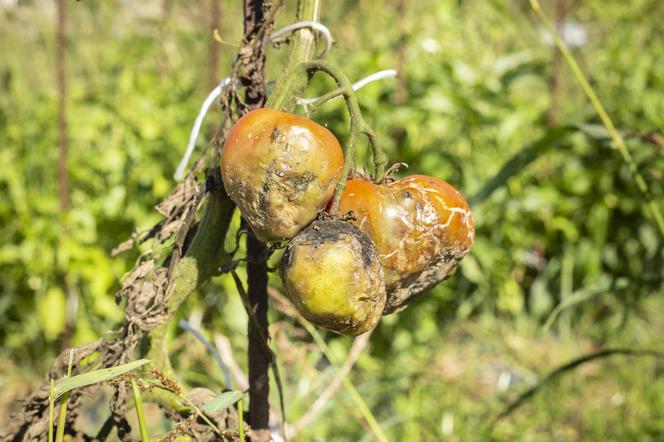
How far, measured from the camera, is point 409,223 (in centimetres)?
89

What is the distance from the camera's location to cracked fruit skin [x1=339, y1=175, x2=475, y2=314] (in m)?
0.89

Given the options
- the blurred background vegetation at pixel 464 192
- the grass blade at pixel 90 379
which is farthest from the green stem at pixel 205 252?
the blurred background vegetation at pixel 464 192

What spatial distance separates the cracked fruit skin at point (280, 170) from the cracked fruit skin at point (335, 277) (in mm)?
29

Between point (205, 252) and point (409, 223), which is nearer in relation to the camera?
point (409, 223)

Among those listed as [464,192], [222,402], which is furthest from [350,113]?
[464,192]

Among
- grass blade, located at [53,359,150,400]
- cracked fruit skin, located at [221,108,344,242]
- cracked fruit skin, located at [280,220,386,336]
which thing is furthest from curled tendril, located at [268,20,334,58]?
grass blade, located at [53,359,150,400]

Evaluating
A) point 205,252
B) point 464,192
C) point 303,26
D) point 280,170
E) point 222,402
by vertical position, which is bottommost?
point 464,192

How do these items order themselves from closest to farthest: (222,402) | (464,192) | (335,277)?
(335,277), (222,402), (464,192)

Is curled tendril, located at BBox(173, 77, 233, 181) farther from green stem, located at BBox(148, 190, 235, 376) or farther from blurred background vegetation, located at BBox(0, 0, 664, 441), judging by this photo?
blurred background vegetation, located at BBox(0, 0, 664, 441)

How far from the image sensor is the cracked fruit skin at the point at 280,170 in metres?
0.82

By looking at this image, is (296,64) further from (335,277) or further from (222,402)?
(222,402)

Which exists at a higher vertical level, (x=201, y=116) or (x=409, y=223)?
(x=201, y=116)

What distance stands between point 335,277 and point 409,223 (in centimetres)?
13

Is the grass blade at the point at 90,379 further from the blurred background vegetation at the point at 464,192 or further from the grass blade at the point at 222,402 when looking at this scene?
the blurred background vegetation at the point at 464,192
